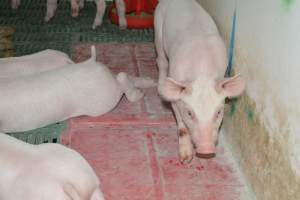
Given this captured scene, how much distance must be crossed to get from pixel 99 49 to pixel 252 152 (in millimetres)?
2558

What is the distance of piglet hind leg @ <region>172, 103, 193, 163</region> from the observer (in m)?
3.34

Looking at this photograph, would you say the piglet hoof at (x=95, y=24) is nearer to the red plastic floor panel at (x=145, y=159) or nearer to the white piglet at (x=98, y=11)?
the white piglet at (x=98, y=11)

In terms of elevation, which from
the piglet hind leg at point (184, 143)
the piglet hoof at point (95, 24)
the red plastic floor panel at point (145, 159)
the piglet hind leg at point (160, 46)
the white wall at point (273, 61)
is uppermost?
the white wall at point (273, 61)

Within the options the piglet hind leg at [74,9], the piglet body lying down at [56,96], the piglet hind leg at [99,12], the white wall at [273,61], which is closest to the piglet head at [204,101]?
the white wall at [273,61]

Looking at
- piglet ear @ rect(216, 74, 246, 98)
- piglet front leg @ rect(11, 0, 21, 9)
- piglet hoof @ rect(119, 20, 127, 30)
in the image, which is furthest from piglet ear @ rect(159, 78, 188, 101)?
piglet front leg @ rect(11, 0, 21, 9)

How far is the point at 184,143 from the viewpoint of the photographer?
338 centimetres

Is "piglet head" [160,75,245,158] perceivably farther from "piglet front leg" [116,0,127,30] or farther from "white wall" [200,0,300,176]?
"piglet front leg" [116,0,127,30]

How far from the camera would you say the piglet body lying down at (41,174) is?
2336 mm

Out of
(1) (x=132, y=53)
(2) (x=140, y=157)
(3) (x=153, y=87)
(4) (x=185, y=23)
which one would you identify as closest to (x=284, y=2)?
(4) (x=185, y=23)

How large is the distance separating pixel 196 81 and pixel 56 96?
3.46ft

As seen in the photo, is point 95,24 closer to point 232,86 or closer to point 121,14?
point 121,14

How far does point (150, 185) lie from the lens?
3096 mm

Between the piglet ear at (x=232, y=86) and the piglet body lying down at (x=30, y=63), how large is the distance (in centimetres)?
152

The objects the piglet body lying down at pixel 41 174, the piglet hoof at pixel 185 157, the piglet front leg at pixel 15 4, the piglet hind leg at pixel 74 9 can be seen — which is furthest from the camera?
the piglet front leg at pixel 15 4
